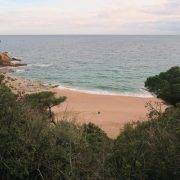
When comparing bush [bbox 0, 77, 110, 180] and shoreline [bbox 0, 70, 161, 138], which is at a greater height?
bush [bbox 0, 77, 110, 180]

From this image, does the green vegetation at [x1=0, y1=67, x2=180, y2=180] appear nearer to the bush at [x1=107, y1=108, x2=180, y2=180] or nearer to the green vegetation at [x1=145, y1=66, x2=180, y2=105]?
the bush at [x1=107, y1=108, x2=180, y2=180]

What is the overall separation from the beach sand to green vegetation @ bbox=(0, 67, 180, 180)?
56.3 feet

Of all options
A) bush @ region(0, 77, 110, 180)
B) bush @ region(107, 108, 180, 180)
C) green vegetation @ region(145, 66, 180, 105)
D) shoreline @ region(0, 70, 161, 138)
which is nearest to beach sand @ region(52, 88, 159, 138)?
shoreline @ region(0, 70, 161, 138)

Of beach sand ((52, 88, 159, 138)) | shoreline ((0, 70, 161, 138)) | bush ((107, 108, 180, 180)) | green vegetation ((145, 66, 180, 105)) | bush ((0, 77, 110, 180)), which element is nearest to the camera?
bush ((107, 108, 180, 180))

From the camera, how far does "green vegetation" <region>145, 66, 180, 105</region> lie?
24.9m

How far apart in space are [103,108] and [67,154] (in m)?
29.3

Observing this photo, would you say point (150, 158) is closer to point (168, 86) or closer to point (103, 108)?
point (168, 86)

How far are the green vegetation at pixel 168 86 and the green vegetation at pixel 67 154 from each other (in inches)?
441

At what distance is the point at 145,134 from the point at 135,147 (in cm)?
128

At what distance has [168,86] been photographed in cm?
2542

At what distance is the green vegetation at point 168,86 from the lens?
2486cm

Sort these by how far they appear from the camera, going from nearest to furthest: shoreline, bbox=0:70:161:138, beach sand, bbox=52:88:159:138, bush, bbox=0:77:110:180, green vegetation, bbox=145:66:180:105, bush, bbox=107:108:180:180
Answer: bush, bbox=107:108:180:180 → bush, bbox=0:77:110:180 → green vegetation, bbox=145:66:180:105 → shoreline, bbox=0:70:161:138 → beach sand, bbox=52:88:159:138

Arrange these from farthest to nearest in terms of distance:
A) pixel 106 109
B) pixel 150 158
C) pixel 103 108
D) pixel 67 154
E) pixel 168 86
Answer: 1. pixel 103 108
2. pixel 106 109
3. pixel 168 86
4. pixel 67 154
5. pixel 150 158

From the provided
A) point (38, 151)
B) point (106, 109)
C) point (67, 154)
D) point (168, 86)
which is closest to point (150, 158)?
point (67, 154)
